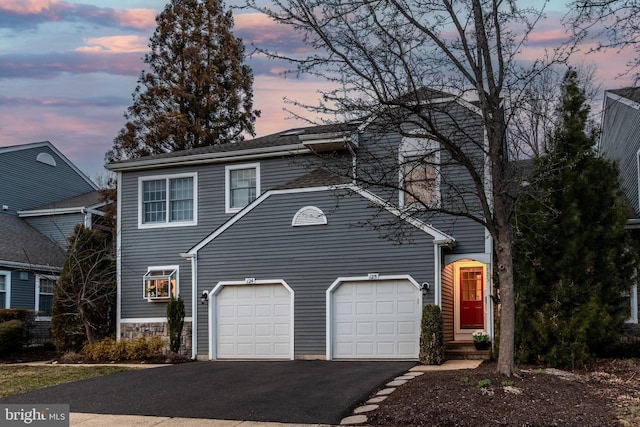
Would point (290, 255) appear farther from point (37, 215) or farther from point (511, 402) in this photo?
point (37, 215)

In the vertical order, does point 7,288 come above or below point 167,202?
below

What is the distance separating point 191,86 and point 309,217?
15970 mm

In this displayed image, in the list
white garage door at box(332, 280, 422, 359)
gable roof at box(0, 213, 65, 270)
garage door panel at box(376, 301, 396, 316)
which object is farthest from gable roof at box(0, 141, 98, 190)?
garage door panel at box(376, 301, 396, 316)

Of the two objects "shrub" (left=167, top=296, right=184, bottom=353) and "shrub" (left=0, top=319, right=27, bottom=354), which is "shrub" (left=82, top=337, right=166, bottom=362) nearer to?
"shrub" (left=167, top=296, right=184, bottom=353)

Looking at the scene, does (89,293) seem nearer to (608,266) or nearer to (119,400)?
(119,400)

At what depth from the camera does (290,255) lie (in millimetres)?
16547

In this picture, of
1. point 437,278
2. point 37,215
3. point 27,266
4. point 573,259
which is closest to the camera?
point 573,259

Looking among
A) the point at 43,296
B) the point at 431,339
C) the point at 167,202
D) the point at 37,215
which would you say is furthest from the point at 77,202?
the point at 431,339

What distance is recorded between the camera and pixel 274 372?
13.3 m

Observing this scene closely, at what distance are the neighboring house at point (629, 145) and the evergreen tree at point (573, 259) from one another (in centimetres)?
250

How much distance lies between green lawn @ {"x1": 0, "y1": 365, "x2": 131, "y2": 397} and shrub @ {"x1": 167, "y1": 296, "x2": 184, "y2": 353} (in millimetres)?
1939

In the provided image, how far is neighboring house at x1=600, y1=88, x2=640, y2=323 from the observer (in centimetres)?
1583

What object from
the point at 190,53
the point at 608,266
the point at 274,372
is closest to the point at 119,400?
the point at 274,372

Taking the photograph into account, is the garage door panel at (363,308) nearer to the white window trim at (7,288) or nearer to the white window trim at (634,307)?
the white window trim at (634,307)
